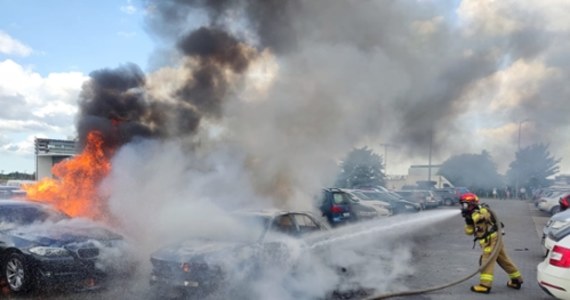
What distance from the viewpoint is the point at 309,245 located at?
7.05 meters

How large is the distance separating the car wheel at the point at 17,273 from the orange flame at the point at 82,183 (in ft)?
8.77

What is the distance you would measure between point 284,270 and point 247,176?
4618mm

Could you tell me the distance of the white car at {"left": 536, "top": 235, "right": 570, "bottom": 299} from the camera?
5.37 m

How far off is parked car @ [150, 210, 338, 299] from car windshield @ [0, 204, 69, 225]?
2.56 metres

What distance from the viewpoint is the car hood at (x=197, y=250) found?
596 centimetres

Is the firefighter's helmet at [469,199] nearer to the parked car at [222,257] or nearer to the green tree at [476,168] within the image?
the parked car at [222,257]

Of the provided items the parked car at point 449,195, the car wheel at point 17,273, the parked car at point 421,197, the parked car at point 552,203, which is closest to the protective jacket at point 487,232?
the car wheel at point 17,273

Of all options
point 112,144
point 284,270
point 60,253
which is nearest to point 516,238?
point 284,270

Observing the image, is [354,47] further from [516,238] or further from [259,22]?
[516,238]

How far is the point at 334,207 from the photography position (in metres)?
13.4

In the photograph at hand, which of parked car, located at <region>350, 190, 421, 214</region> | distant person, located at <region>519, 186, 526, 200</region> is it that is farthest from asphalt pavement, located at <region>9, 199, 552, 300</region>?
distant person, located at <region>519, 186, 526, 200</region>

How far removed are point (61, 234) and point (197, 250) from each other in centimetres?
214

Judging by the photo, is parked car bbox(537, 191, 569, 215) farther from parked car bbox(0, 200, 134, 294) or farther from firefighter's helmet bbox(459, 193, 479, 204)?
parked car bbox(0, 200, 134, 294)

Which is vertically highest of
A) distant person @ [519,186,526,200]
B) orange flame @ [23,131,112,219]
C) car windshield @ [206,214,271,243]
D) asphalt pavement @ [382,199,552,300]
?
orange flame @ [23,131,112,219]
